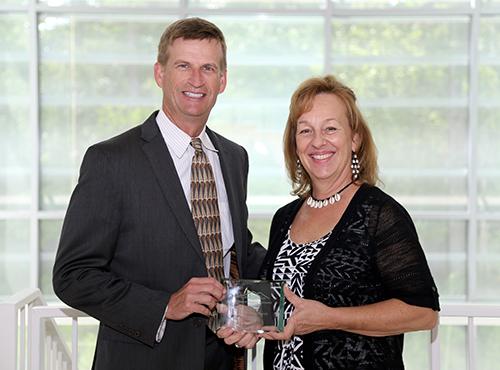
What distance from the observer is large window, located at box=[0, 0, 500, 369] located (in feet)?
20.1

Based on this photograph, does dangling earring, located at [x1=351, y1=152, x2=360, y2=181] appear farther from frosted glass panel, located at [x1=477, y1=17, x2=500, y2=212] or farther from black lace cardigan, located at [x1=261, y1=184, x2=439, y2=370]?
frosted glass panel, located at [x1=477, y1=17, x2=500, y2=212]

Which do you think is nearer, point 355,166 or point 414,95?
point 355,166

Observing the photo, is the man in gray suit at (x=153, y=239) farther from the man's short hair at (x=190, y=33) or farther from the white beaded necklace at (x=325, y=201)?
the white beaded necklace at (x=325, y=201)

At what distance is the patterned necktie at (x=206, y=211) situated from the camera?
294cm

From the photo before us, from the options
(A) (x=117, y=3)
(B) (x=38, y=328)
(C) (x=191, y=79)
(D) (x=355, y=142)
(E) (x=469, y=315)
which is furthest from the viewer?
(A) (x=117, y=3)

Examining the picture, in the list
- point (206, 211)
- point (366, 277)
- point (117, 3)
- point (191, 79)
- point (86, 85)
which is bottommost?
point (366, 277)

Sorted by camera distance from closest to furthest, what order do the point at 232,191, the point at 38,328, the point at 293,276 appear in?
the point at 293,276, the point at 232,191, the point at 38,328

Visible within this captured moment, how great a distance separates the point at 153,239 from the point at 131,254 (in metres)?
0.08

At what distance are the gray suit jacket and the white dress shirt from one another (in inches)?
2.0

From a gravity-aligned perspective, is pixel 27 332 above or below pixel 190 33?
below

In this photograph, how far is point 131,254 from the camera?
2.86 meters

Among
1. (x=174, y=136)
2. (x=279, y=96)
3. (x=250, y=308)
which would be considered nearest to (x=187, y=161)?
(x=174, y=136)

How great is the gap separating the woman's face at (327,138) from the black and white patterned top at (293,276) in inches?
8.5

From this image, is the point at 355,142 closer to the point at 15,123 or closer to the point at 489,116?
the point at 489,116
